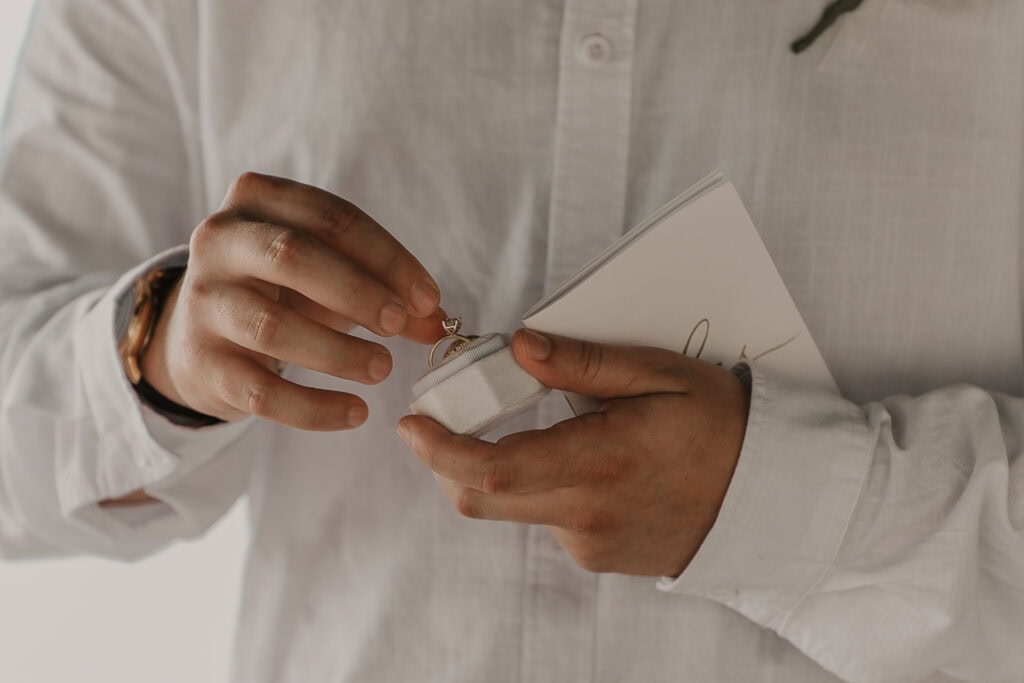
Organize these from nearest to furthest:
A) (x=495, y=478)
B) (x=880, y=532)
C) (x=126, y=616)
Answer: (x=495, y=478) < (x=880, y=532) < (x=126, y=616)

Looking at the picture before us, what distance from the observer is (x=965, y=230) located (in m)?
0.65

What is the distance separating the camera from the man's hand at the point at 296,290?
49cm

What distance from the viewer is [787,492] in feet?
1.91

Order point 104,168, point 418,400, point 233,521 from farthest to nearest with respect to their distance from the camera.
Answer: point 233,521
point 104,168
point 418,400

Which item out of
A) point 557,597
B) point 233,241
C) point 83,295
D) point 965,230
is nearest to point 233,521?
point 83,295

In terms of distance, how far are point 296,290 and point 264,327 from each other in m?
0.04

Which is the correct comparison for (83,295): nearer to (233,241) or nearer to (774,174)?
(233,241)

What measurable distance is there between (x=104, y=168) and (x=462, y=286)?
1.08 ft

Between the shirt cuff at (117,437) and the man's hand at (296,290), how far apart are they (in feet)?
0.40

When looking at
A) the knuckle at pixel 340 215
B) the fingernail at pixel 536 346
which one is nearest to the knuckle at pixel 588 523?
the fingernail at pixel 536 346

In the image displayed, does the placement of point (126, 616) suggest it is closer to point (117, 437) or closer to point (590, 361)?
point (117, 437)

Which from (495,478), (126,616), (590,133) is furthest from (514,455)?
(126,616)

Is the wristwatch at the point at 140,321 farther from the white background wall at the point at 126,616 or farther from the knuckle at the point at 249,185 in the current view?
the white background wall at the point at 126,616

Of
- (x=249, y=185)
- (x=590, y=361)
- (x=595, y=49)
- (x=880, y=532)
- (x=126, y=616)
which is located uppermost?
(x=595, y=49)
